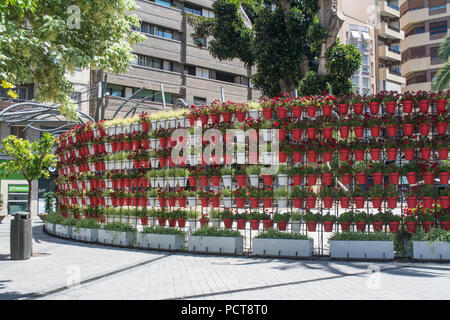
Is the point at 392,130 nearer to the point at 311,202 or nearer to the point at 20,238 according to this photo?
the point at 311,202

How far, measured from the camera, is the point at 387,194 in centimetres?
1114

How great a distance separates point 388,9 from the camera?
62719mm

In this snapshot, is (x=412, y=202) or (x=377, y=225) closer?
(x=412, y=202)

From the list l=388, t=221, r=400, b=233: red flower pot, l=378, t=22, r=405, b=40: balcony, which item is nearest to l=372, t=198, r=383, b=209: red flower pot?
l=388, t=221, r=400, b=233: red flower pot

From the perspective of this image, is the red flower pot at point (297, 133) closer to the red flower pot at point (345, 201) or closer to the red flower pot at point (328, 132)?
the red flower pot at point (328, 132)

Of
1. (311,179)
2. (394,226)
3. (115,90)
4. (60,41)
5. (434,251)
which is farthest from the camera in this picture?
(115,90)

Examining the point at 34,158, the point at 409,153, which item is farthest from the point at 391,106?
the point at 34,158

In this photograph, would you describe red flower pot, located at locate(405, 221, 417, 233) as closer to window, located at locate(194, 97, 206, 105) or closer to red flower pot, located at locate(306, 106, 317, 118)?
red flower pot, located at locate(306, 106, 317, 118)

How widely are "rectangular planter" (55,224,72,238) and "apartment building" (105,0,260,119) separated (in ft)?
67.9

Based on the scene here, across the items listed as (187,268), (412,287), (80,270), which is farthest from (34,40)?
(412,287)

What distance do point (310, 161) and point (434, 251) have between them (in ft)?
11.6

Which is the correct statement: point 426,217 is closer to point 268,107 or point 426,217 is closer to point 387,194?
point 387,194

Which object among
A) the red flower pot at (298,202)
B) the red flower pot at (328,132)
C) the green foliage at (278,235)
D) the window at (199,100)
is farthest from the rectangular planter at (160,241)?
the window at (199,100)

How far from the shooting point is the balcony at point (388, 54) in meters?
62.3
